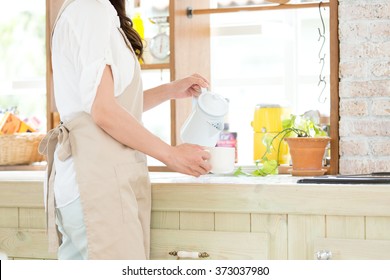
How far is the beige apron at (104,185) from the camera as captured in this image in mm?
1696

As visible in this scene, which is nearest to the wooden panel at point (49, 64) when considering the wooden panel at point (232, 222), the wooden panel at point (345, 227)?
the wooden panel at point (232, 222)

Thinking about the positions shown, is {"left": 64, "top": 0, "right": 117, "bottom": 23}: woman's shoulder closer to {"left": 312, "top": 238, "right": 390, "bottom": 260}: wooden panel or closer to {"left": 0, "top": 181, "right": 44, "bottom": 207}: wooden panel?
{"left": 0, "top": 181, "right": 44, "bottom": 207}: wooden panel

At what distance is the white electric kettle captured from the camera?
192cm

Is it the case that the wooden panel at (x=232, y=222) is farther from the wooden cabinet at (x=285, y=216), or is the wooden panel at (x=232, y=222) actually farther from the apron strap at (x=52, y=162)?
the apron strap at (x=52, y=162)

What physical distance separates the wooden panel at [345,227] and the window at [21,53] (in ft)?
Result: 7.79

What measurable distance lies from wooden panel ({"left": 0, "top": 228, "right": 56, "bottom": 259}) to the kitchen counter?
0.54 feet

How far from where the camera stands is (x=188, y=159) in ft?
5.75

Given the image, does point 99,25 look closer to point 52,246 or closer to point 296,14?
point 52,246

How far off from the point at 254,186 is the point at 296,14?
9.76 ft

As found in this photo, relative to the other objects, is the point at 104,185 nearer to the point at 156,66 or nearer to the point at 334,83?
the point at 334,83

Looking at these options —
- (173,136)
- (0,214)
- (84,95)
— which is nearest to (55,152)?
(84,95)

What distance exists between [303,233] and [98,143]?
66 cm

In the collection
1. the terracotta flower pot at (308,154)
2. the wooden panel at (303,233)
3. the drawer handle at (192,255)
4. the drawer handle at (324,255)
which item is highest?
the terracotta flower pot at (308,154)

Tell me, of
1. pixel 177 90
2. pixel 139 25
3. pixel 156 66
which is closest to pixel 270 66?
pixel 139 25
